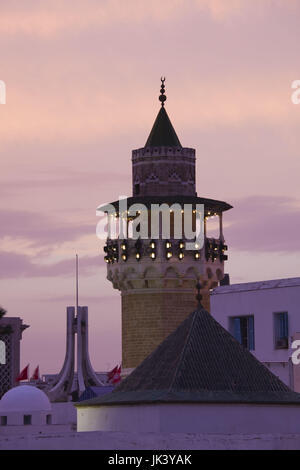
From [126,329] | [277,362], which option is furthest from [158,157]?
[277,362]

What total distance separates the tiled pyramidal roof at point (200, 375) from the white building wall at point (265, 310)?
55.8 ft

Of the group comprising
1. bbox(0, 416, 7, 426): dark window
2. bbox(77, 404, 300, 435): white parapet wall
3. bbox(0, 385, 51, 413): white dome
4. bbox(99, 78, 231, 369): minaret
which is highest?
bbox(99, 78, 231, 369): minaret

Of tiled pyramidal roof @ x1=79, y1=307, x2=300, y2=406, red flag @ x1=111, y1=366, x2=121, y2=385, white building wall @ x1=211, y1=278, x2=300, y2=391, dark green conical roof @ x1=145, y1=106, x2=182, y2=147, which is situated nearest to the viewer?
tiled pyramidal roof @ x1=79, y1=307, x2=300, y2=406

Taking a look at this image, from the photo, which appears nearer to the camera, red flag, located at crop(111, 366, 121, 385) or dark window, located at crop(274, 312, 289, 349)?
dark window, located at crop(274, 312, 289, 349)

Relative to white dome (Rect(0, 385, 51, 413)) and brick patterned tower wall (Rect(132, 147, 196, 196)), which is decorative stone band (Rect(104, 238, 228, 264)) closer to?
brick patterned tower wall (Rect(132, 147, 196, 196))

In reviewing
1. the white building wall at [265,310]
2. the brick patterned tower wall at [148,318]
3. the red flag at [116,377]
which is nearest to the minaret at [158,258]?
the brick patterned tower wall at [148,318]

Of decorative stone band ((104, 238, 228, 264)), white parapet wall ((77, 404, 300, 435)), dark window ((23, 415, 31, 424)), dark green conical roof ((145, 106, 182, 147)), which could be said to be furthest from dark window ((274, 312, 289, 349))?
white parapet wall ((77, 404, 300, 435))

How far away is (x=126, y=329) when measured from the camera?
102 meters

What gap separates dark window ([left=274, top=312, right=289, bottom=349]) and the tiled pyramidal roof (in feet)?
59.7

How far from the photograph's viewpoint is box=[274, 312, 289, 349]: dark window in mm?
89250

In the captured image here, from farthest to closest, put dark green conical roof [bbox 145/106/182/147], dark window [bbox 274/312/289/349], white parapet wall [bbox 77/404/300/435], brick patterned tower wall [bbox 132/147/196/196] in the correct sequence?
dark green conical roof [bbox 145/106/182/147]
brick patterned tower wall [bbox 132/147/196/196]
dark window [bbox 274/312/289/349]
white parapet wall [bbox 77/404/300/435]

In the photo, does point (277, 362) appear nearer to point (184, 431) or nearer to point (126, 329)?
point (126, 329)

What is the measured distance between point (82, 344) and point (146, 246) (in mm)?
32672

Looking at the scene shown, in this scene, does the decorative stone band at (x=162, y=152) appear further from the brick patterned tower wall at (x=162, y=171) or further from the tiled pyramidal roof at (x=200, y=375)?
the tiled pyramidal roof at (x=200, y=375)
